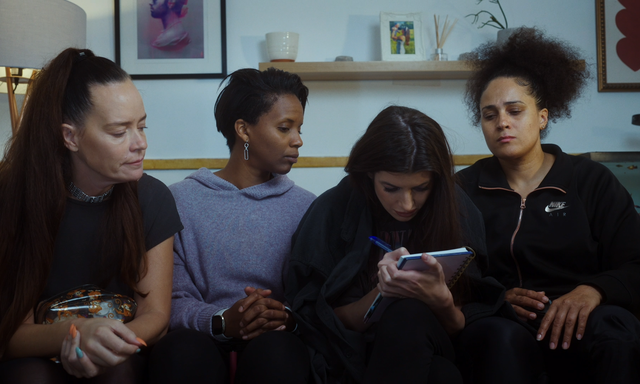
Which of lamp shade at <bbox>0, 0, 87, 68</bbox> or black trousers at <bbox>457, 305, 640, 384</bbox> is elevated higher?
lamp shade at <bbox>0, 0, 87, 68</bbox>

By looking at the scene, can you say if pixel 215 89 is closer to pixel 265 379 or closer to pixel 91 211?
pixel 91 211

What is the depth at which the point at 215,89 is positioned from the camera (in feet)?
8.36

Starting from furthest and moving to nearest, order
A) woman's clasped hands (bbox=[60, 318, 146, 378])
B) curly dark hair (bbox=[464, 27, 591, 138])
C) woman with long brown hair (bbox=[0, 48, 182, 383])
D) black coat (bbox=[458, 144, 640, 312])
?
1. curly dark hair (bbox=[464, 27, 591, 138])
2. black coat (bbox=[458, 144, 640, 312])
3. woman with long brown hair (bbox=[0, 48, 182, 383])
4. woman's clasped hands (bbox=[60, 318, 146, 378])

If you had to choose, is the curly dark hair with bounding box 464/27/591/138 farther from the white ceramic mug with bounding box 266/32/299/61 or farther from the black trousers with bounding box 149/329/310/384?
the black trousers with bounding box 149/329/310/384

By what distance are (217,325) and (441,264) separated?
1.93ft

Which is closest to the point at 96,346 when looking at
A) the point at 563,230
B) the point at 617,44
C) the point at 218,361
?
the point at 218,361

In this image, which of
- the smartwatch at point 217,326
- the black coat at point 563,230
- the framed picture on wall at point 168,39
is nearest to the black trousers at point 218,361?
the smartwatch at point 217,326

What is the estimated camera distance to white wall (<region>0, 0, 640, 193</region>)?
8.32 ft

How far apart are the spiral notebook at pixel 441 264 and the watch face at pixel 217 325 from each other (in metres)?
0.37

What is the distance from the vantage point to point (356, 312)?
134 centimetres

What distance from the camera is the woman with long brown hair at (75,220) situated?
1.17 m

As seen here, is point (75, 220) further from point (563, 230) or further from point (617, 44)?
point (617, 44)

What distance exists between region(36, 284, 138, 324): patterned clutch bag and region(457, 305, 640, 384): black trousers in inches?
31.4

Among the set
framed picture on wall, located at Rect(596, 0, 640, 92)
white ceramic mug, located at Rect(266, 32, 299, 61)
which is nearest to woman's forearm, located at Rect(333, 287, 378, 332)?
white ceramic mug, located at Rect(266, 32, 299, 61)
